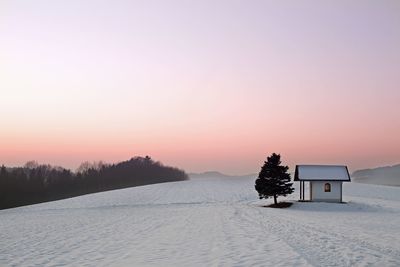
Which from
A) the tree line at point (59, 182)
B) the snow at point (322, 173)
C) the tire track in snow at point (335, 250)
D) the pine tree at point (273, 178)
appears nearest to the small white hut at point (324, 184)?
the snow at point (322, 173)

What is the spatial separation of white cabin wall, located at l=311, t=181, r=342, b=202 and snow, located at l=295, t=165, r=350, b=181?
71 cm

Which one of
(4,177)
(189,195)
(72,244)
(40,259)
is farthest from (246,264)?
(4,177)

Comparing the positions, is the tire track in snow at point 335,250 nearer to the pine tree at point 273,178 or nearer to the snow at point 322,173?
the pine tree at point 273,178

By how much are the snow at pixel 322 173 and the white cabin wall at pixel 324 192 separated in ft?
2.32

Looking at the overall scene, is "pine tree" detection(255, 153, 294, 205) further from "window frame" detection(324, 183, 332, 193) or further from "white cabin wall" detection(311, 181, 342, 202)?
"window frame" detection(324, 183, 332, 193)

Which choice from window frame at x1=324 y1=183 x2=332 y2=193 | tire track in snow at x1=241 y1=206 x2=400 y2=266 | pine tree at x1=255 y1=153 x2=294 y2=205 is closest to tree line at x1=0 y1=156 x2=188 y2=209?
pine tree at x1=255 y1=153 x2=294 y2=205

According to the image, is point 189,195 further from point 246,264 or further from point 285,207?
point 246,264

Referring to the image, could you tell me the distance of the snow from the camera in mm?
56656

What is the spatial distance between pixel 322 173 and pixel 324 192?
2715 millimetres

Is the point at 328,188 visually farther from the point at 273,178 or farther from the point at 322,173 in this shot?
the point at 273,178

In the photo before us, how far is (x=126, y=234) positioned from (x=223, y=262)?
36.1 feet

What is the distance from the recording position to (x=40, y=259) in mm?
16672

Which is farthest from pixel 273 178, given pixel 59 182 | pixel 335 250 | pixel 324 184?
pixel 59 182

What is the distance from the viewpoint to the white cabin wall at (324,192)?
56219 millimetres
